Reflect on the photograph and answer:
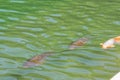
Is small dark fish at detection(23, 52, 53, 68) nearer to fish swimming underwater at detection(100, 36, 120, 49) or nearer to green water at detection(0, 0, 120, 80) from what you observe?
green water at detection(0, 0, 120, 80)

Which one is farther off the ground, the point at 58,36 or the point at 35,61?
the point at 58,36

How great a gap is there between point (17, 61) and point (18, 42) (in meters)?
1.77

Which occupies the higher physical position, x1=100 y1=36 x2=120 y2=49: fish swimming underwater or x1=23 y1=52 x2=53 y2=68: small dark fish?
x1=100 y1=36 x2=120 y2=49: fish swimming underwater

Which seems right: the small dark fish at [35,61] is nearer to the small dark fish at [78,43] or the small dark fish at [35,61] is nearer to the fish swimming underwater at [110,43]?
the small dark fish at [78,43]

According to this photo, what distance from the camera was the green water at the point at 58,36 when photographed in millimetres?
10695

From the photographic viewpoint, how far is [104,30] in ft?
47.8

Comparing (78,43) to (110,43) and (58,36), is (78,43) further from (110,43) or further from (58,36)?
(58,36)

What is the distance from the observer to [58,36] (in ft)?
45.4

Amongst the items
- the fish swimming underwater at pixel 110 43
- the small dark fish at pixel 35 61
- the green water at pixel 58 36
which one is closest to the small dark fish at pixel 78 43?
the green water at pixel 58 36

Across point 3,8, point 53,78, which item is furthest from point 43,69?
point 3,8

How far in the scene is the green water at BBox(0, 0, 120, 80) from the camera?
1070 centimetres

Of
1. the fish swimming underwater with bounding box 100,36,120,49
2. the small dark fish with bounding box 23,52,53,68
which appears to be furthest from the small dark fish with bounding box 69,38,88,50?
the small dark fish with bounding box 23,52,53,68

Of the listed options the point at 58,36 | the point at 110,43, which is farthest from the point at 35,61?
the point at 58,36

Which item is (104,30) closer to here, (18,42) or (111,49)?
(111,49)
